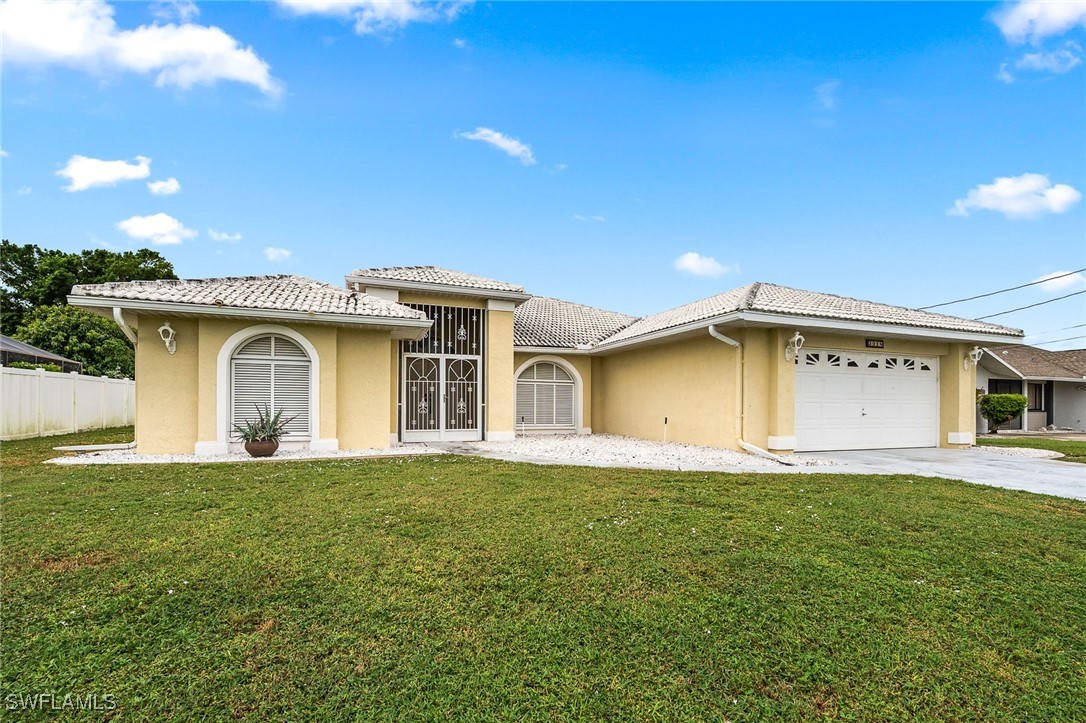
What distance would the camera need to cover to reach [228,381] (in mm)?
10938

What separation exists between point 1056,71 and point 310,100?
64.7 ft

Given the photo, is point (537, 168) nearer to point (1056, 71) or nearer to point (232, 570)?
point (1056, 71)

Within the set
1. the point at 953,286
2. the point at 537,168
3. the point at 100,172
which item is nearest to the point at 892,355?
the point at 537,168

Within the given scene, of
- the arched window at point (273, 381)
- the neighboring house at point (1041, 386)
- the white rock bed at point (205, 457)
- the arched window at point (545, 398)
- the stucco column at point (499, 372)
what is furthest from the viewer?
the neighboring house at point (1041, 386)

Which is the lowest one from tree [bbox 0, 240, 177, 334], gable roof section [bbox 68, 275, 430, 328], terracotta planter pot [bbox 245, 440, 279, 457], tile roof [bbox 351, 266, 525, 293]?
terracotta planter pot [bbox 245, 440, 279, 457]

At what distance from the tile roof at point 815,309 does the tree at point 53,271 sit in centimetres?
3637

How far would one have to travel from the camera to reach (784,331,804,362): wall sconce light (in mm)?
11773

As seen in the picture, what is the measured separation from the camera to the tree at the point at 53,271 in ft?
114

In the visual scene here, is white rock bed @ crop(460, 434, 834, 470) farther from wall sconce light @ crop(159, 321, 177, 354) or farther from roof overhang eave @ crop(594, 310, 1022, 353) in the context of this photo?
wall sconce light @ crop(159, 321, 177, 354)

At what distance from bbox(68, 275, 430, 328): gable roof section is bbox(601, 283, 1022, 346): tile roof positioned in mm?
6705

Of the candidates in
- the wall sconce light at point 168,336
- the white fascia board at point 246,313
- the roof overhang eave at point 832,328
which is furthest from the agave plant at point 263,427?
the roof overhang eave at point 832,328

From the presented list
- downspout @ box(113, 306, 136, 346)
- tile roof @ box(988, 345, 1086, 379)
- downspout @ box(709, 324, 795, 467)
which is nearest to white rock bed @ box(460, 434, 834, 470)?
downspout @ box(709, 324, 795, 467)

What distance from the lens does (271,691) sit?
2.82 m

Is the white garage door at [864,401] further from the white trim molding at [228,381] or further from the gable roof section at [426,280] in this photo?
the white trim molding at [228,381]
